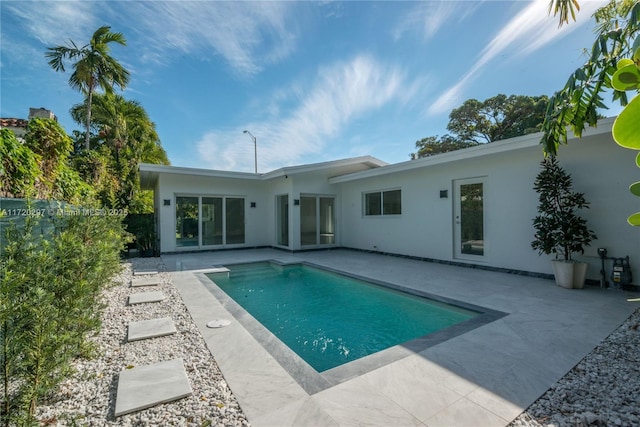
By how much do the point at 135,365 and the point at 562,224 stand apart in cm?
745

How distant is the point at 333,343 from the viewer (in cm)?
405

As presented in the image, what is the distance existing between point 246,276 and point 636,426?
7491 mm

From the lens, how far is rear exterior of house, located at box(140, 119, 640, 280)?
241 inches

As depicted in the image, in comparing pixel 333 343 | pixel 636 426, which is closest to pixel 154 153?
pixel 333 343

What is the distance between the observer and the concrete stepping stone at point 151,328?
370 centimetres

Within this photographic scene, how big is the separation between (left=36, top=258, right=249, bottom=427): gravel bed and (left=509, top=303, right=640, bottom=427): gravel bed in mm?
Result: 2312

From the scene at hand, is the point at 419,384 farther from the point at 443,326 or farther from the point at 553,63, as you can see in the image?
the point at 553,63

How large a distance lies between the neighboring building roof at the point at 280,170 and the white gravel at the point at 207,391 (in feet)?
26.3

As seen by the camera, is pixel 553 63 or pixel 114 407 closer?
pixel 114 407

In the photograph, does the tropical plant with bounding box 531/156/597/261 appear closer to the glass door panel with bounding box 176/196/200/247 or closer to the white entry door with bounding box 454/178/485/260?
the white entry door with bounding box 454/178/485/260

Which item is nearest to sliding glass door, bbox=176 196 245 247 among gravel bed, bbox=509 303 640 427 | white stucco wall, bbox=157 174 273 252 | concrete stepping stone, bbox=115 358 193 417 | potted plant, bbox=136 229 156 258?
white stucco wall, bbox=157 174 273 252

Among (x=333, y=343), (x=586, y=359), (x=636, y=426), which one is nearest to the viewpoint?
(x=636, y=426)

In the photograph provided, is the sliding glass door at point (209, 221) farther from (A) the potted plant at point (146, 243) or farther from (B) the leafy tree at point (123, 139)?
(B) the leafy tree at point (123, 139)

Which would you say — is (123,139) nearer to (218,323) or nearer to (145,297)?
(145,297)
